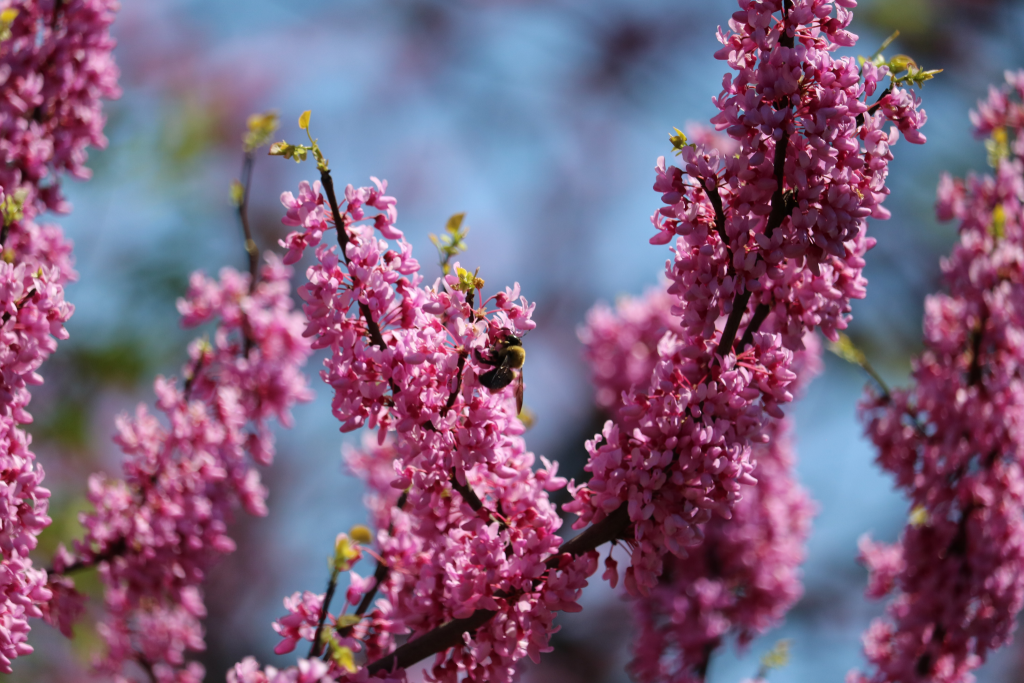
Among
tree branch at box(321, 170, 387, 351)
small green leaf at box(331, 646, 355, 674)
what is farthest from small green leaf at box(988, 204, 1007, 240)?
small green leaf at box(331, 646, 355, 674)

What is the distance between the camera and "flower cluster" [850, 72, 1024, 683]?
7.50 ft

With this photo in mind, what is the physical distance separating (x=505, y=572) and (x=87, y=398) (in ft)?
14.8

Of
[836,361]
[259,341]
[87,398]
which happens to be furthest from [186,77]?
[836,361]

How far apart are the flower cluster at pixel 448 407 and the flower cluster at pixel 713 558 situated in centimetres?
112

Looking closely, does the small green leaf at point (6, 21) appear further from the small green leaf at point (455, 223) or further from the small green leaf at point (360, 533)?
the small green leaf at point (360, 533)

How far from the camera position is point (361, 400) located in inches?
57.5

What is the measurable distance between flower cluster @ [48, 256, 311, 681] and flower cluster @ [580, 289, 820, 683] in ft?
4.23

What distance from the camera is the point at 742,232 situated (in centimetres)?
148

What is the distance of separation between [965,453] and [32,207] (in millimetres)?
2715

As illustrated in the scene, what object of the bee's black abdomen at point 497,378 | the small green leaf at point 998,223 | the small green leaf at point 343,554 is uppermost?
the small green leaf at point 998,223

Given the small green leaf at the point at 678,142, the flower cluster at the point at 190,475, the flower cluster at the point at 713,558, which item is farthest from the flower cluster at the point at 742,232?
the flower cluster at the point at 190,475

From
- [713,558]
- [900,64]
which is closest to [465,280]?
[900,64]

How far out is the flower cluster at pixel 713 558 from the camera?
2.64 m

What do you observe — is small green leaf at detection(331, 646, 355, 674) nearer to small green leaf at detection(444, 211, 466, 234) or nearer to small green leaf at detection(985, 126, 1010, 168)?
small green leaf at detection(444, 211, 466, 234)
